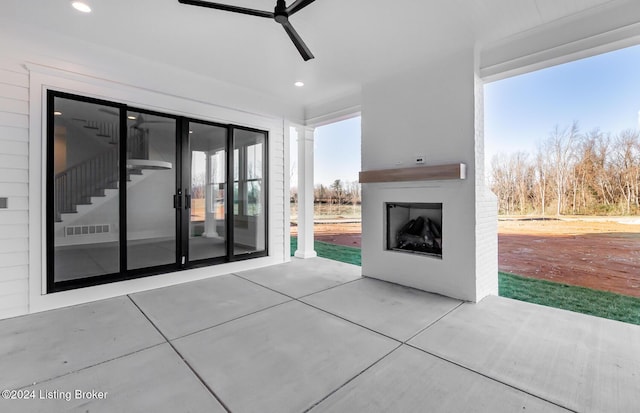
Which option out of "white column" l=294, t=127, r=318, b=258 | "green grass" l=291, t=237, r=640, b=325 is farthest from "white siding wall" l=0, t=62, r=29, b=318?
"green grass" l=291, t=237, r=640, b=325

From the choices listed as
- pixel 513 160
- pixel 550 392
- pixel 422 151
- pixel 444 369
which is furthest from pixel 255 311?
pixel 513 160

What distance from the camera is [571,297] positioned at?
333 cm

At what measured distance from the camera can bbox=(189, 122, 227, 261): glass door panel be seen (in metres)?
4.18

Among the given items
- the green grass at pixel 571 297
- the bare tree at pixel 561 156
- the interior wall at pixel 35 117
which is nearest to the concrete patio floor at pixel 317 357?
the interior wall at pixel 35 117

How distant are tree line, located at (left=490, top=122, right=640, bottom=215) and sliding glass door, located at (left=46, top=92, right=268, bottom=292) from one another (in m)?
3.76

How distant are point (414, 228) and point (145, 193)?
6.20 m

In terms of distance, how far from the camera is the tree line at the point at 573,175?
3.16 meters

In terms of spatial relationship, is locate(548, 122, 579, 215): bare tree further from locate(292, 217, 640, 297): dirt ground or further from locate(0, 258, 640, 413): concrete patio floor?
locate(0, 258, 640, 413): concrete patio floor

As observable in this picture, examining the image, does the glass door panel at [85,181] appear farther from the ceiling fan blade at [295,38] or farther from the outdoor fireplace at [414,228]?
the outdoor fireplace at [414,228]

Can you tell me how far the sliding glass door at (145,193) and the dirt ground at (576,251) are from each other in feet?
12.6

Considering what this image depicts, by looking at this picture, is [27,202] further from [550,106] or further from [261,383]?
[550,106]

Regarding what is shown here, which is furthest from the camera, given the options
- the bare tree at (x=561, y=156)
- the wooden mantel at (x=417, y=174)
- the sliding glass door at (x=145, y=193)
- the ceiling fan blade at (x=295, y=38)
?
the bare tree at (x=561, y=156)

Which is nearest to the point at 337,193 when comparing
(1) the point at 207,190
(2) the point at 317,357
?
(1) the point at 207,190

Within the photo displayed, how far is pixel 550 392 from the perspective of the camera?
165 cm
